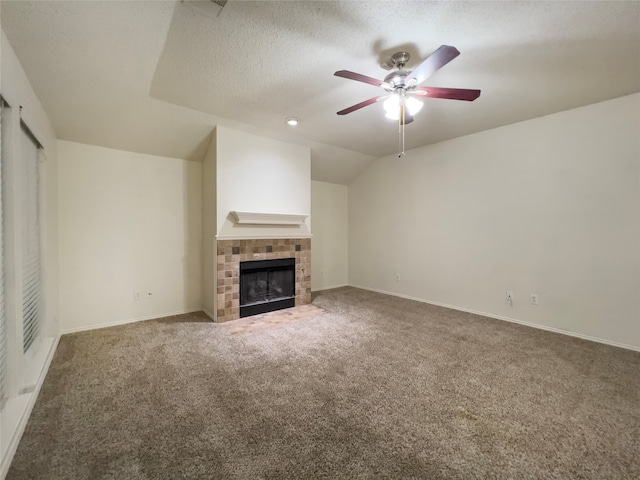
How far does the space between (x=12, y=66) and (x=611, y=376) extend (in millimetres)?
5138

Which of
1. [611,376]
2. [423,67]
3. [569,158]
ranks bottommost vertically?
[611,376]

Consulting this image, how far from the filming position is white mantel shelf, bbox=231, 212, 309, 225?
368cm

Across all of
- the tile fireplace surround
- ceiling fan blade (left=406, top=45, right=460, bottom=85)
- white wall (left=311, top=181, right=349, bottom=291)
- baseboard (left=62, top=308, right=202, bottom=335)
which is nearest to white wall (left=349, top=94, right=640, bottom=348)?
white wall (left=311, top=181, right=349, bottom=291)

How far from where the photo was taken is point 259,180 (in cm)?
391

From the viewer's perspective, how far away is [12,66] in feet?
6.04

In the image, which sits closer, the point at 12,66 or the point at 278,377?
the point at 12,66

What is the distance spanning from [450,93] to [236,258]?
3.06 m

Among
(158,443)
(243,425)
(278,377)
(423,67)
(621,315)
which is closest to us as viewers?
(158,443)

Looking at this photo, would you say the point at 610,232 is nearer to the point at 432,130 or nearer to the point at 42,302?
the point at 432,130

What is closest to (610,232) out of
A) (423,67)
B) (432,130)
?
(432,130)

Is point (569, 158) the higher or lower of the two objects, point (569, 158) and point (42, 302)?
the higher

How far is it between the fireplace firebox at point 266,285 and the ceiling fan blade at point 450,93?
2.93 m

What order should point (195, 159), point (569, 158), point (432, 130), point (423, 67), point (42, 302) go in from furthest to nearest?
1. point (195, 159)
2. point (432, 130)
3. point (569, 158)
4. point (42, 302)
5. point (423, 67)

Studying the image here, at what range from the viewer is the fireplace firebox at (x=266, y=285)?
12.8 ft
